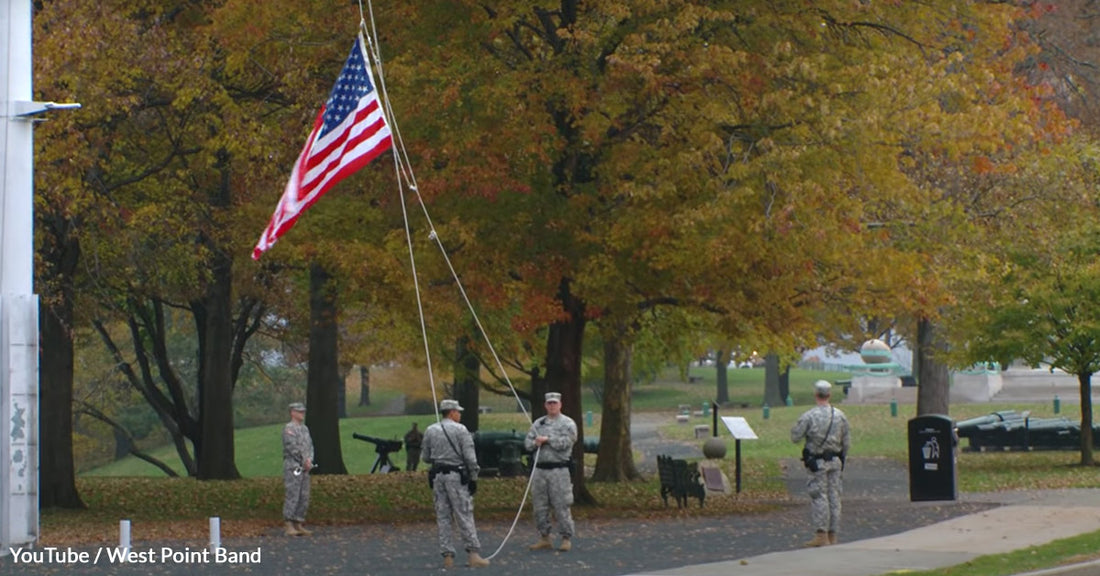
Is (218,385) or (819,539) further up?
(218,385)

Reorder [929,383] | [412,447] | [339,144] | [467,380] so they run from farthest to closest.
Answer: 1. [412,447]
2. [929,383]
3. [467,380]
4. [339,144]

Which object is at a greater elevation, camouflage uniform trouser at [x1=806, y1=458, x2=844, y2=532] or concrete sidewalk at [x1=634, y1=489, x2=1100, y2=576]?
camouflage uniform trouser at [x1=806, y1=458, x2=844, y2=532]

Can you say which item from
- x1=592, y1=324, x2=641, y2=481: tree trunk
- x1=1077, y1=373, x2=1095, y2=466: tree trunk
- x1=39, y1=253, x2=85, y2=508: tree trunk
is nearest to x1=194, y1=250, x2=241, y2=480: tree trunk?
x1=39, y1=253, x2=85, y2=508: tree trunk

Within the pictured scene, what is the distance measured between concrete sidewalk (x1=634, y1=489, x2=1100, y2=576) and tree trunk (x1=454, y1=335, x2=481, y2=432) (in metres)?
13.0

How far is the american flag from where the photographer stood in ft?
53.7

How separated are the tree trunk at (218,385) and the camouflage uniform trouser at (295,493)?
39.4ft

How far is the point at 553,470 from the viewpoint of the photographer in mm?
17391

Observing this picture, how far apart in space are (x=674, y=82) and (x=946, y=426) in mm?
6396

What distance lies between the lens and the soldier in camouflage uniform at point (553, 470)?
56.8ft

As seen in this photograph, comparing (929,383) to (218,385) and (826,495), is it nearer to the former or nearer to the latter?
(218,385)

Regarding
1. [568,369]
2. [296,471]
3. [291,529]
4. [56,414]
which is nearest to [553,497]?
[296,471]

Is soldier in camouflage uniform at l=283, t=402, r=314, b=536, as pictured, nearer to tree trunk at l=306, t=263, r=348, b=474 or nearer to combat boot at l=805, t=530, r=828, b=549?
combat boot at l=805, t=530, r=828, b=549

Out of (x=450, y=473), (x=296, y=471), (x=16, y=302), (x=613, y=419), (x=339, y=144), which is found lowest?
(x=296, y=471)

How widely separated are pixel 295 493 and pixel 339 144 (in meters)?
5.77
